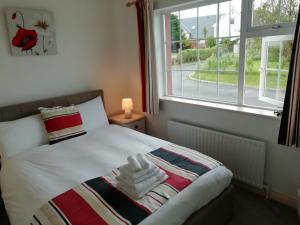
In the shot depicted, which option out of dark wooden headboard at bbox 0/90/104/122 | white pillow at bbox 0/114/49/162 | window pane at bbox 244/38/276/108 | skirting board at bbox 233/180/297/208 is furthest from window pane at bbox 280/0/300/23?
white pillow at bbox 0/114/49/162

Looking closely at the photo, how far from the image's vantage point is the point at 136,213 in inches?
52.0

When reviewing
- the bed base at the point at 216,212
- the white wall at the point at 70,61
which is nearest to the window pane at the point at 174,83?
the white wall at the point at 70,61

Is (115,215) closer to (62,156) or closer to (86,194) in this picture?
(86,194)

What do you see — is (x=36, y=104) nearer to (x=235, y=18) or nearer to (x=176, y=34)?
(x=176, y=34)

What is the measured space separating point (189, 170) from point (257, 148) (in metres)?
0.83

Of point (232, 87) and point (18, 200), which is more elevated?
point (232, 87)

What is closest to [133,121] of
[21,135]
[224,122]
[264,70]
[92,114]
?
[92,114]

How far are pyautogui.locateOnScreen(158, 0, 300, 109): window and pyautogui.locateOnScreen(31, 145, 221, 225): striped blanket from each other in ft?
3.48

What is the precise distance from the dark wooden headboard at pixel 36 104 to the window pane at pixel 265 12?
81.8 inches

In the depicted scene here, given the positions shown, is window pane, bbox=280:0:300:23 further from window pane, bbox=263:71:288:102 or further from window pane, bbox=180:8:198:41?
window pane, bbox=180:8:198:41

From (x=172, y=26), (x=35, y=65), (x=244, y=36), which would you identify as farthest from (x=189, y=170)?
(x=35, y=65)

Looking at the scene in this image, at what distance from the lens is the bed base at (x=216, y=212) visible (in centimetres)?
154

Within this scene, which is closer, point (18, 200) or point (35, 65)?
point (18, 200)

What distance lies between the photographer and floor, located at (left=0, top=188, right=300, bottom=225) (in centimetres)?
195
